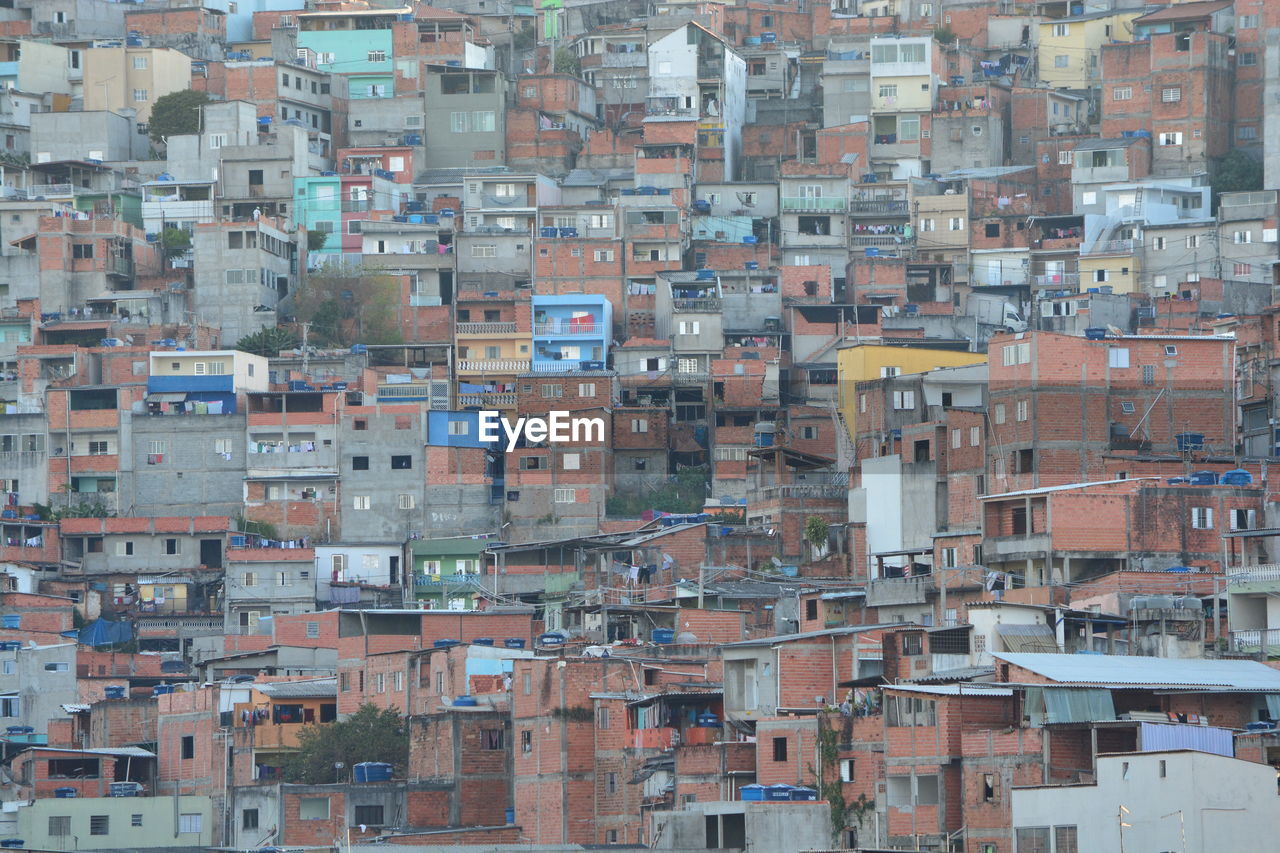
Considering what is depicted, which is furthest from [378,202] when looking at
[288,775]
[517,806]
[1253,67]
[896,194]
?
[517,806]

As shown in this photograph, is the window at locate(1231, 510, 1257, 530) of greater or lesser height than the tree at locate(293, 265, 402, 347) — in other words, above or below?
below

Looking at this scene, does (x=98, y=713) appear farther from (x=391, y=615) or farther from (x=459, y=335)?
(x=459, y=335)

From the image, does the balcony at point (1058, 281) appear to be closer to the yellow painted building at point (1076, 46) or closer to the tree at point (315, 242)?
the yellow painted building at point (1076, 46)

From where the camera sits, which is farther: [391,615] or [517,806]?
[391,615]

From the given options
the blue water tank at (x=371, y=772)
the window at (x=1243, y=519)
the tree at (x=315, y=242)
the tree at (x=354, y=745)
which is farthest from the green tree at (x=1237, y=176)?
the blue water tank at (x=371, y=772)

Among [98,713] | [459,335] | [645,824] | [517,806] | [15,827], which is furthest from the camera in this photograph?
[459,335]

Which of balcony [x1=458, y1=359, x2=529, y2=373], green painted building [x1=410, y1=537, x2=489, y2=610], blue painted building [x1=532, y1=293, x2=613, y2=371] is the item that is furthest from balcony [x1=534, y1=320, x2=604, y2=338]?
green painted building [x1=410, y1=537, x2=489, y2=610]

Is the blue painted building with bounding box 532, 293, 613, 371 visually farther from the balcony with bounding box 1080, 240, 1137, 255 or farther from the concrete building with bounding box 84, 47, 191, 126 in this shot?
the concrete building with bounding box 84, 47, 191, 126
